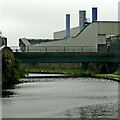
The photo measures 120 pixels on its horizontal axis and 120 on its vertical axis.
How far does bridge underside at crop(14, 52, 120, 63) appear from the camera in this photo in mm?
72875

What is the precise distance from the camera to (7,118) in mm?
26516

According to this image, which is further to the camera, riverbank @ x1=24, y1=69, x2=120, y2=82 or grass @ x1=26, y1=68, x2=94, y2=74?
grass @ x1=26, y1=68, x2=94, y2=74

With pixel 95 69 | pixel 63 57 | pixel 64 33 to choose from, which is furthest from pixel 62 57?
pixel 64 33

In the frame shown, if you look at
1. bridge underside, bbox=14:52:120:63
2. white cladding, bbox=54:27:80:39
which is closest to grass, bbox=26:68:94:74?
bridge underside, bbox=14:52:120:63

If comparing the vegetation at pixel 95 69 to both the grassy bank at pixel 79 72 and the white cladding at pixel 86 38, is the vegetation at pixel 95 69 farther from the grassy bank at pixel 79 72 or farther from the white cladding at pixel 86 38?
the white cladding at pixel 86 38

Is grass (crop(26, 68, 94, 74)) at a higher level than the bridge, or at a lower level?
Result: lower

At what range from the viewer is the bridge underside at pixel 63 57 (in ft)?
239

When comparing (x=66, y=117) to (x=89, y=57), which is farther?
(x=89, y=57)

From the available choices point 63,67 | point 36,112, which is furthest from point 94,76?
point 36,112

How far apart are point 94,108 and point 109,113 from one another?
274 centimetres

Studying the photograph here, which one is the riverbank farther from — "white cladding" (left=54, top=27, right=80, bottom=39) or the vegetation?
"white cladding" (left=54, top=27, right=80, bottom=39)

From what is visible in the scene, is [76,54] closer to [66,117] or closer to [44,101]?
[44,101]

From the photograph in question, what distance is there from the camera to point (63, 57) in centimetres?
7481

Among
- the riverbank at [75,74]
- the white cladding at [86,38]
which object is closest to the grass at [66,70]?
the riverbank at [75,74]
